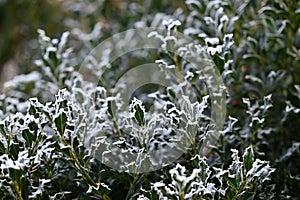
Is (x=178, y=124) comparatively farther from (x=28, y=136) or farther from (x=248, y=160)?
(x=28, y=136)

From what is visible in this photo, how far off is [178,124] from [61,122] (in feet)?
0.86

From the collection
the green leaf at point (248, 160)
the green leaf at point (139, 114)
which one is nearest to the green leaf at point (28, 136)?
the green leaf at point (139, 114)

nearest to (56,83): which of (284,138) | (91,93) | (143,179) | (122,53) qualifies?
(91,93)

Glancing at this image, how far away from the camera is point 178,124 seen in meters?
1.08

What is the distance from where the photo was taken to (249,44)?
58.2 inches

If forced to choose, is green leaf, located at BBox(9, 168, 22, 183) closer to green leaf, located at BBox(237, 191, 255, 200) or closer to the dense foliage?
the dense foliage

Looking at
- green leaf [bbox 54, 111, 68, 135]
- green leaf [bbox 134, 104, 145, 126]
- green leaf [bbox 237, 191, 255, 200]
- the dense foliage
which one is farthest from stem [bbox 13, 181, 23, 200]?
green leaf [bbox 237, 191, 255, 200]

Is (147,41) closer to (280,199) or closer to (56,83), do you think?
(56,83)

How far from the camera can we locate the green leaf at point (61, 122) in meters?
1.00

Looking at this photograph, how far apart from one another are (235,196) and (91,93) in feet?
1.75

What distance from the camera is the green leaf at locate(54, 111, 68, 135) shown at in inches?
39.2

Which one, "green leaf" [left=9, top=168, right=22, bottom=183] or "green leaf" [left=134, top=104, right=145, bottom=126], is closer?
"green leaf" [left=9, top=168, right=22, bottom=183]

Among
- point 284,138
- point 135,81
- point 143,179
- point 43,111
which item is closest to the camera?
point 43,111

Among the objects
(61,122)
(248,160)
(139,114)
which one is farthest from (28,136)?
(248,160)
